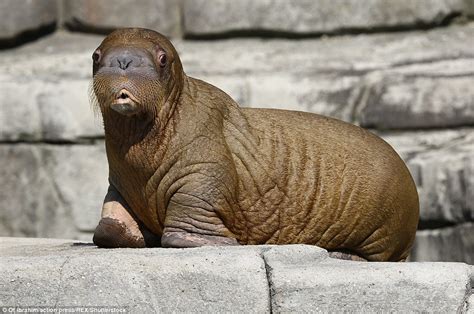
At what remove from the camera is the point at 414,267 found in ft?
21.7

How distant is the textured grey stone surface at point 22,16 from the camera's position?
37.1 ft

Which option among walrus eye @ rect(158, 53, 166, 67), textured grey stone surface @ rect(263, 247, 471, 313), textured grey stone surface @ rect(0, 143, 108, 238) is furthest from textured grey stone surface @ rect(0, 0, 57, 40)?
textured grey stone surface @ rect(263, 247, 471, 313)

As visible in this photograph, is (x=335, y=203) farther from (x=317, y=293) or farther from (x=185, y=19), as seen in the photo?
(x=185, y=19)

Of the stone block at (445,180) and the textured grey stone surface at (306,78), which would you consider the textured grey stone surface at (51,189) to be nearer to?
the textured grey stone surface at (306,78)

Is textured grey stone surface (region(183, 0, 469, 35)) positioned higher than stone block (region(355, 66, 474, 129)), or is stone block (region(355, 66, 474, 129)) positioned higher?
textured grey stone surface (region(183, 0, 469, 35))

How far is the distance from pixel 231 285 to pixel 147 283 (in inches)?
15.4

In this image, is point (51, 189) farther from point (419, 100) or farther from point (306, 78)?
point (419, 100)

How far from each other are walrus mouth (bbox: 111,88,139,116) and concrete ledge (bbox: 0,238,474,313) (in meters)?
0.87

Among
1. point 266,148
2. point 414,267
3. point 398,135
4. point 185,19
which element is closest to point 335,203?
point 266,148

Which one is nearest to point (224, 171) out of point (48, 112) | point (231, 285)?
point (231, 285)

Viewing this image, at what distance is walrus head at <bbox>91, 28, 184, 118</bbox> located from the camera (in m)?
7.11

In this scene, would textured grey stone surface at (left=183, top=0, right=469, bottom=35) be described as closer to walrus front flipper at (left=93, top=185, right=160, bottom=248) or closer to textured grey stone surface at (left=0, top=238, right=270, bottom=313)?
walrus front flipper at (left=93, top=185, right=160, bottom=248)

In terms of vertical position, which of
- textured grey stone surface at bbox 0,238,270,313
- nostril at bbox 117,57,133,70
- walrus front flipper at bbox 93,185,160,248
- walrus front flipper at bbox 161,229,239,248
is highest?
nostril at bbox 117,57,133,70

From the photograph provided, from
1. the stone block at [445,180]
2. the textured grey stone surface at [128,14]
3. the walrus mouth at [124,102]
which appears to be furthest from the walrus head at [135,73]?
the textured grey stone surface at [128,14]
